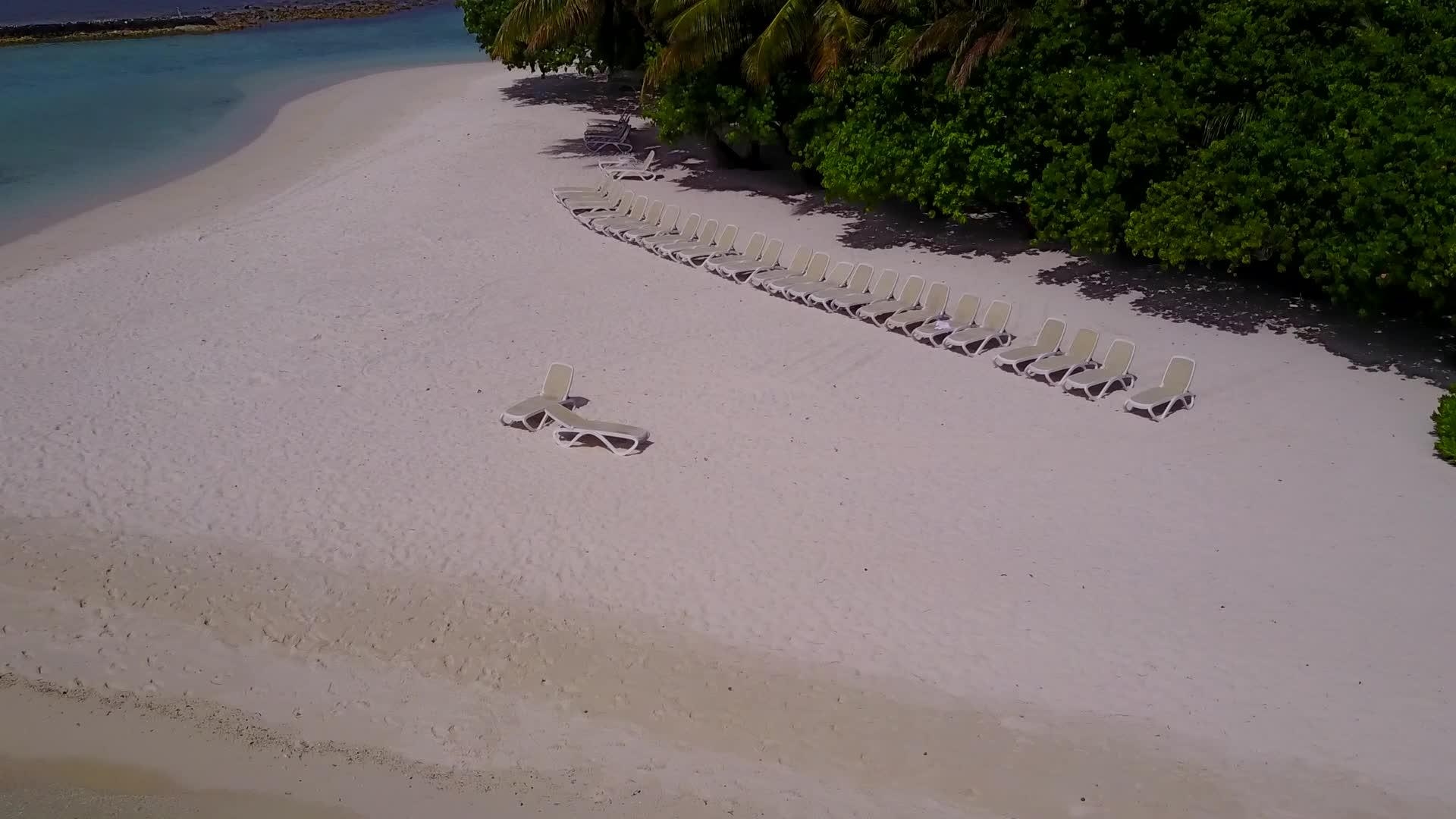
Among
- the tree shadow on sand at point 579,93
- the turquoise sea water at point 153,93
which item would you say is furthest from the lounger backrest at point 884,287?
the turquoise sea water at point 153,93

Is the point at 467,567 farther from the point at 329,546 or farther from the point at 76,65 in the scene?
the point at 76,65

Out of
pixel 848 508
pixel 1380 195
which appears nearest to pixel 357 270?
pixel 848 508

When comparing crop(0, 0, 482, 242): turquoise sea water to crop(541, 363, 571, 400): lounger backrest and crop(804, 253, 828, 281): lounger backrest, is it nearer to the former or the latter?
crop(541, 363, 571, 400): lounger backrest

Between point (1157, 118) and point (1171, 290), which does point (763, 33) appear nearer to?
point (1157, 118)

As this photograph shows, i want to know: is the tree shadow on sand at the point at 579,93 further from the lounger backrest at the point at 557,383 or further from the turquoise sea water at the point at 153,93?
the lounger backrest at the point at 557,383

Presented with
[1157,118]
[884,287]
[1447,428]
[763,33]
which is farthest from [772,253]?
[1447,428]

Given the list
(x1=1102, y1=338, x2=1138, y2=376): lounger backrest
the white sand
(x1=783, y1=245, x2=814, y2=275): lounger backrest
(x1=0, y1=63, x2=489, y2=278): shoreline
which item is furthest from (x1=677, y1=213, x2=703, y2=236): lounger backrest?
(x1=0, y1=63, x2=489, y2=278): shoreline
